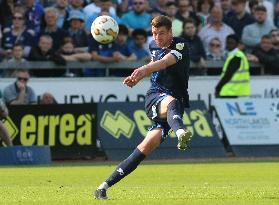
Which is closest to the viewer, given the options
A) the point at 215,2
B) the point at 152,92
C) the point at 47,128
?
the point at 152,92

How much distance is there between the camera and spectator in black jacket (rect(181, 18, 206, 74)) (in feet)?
76.4

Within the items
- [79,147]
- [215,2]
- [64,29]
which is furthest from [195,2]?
[79,147]

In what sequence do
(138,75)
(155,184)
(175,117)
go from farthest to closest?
(155,184), (175,117), (138,75)

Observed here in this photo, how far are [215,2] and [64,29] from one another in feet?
15.3

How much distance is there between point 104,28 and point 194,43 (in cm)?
940

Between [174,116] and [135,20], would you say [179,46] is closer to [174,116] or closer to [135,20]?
[174,116]

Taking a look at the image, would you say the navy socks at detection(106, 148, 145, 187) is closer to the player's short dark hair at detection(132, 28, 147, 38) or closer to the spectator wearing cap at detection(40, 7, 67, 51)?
the spectator wearing cap at detection(40, 7, 67, 51)

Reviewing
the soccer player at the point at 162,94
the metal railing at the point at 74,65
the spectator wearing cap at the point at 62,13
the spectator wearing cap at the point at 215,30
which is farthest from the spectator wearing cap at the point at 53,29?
the soccer player at the point at 162,94

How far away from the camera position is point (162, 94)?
455 inches

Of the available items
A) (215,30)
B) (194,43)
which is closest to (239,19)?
(215,30)

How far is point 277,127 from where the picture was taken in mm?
23094

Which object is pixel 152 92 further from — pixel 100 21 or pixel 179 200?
pixel 100 21

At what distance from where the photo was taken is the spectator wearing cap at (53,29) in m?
22.8

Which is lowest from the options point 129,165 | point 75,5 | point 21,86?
point 21,86
